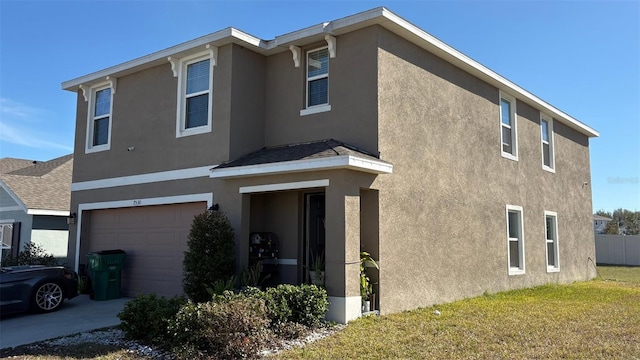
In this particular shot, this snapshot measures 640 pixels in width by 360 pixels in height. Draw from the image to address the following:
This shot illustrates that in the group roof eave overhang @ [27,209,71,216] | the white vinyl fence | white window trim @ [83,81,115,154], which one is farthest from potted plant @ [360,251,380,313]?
the white vinyl fence

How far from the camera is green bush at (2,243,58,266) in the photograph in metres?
15.8

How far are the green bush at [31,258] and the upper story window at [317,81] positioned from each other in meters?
9.49

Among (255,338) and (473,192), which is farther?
(473,192)

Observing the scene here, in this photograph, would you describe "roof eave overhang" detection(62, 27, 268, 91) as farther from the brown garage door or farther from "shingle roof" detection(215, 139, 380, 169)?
the brown garage door

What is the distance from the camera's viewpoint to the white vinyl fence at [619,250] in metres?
30.6

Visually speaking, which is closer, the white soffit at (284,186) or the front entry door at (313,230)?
the white soffit at (284,186)

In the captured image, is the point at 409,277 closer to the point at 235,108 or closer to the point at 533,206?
the point at 235,108

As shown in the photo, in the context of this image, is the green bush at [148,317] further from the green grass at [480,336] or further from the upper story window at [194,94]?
the upper story window at [194,94]

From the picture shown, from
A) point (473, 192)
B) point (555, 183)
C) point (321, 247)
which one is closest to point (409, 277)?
point (321, 247)

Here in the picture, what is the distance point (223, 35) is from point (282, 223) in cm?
424

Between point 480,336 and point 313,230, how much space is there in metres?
4.33

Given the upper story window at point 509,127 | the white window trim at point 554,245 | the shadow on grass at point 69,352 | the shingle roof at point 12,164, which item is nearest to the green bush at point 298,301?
the shadow on grass at point 69,352

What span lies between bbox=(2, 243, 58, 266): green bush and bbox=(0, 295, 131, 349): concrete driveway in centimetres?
396

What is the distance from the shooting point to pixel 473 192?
44.1 feet
